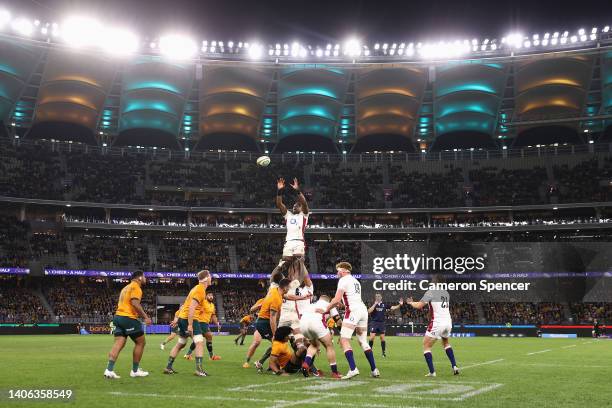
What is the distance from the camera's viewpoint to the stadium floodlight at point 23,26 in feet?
179

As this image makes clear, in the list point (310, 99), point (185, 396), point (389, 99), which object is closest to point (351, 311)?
point (185, 396)

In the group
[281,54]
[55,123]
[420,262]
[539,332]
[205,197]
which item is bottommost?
[539,332]

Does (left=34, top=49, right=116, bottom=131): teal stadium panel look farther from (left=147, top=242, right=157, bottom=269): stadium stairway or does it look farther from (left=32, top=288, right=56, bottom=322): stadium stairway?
(left=32, top=288, right=56, bottom=322): stadium stairway

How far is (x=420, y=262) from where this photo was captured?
60.2m

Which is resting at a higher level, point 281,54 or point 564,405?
point 281,54

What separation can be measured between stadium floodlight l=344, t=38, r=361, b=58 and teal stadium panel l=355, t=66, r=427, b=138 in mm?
2703

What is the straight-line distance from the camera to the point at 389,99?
69.4m

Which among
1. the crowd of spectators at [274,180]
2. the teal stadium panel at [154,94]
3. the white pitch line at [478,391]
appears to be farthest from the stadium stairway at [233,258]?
the white pitch line at [478,391]

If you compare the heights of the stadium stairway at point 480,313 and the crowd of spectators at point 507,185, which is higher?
the crowd of spectators at point 507,185

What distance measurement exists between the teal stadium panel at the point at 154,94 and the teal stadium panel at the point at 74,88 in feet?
7.87

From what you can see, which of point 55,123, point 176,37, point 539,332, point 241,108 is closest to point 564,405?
point 539,332

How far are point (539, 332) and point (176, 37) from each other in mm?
42412

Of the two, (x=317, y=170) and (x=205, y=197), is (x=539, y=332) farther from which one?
(x=205, y=197)

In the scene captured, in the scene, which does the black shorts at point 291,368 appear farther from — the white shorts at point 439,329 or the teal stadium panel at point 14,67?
the teal stadium panel at point 14,67
